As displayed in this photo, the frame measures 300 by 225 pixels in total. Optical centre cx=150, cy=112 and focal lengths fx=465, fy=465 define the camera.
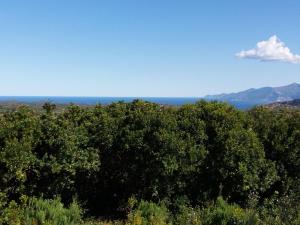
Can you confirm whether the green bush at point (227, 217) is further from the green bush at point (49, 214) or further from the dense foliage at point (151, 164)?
the green bush at point (49, 214)

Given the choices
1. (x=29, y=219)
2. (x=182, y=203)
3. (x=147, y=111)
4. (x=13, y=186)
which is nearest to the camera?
(x=29, y=219)

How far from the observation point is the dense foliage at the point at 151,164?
12.7 metres

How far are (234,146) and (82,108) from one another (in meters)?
5.33

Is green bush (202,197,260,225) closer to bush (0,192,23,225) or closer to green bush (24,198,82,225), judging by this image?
green bush (24,198,82,225)

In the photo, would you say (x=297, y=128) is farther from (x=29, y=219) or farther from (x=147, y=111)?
(x=29, y=219)

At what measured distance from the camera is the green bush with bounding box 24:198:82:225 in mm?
11914

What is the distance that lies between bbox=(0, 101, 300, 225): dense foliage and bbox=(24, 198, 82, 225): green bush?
3 cm

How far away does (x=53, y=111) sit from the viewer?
1483cm

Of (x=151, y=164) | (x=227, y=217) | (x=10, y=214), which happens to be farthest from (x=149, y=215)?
(x=10, y=214)

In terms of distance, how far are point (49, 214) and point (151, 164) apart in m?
3.60

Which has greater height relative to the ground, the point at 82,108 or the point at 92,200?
the point at 82,108

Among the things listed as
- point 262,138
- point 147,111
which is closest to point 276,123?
point 262,138

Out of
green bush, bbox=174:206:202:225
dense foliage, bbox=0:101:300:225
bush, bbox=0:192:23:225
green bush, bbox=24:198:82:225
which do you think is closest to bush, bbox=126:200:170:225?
dense foliage, bbox=0:101:300:225

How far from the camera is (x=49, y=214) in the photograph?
12.2m
